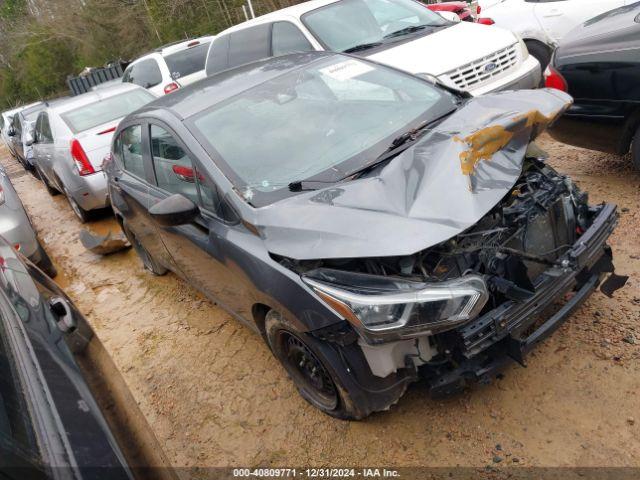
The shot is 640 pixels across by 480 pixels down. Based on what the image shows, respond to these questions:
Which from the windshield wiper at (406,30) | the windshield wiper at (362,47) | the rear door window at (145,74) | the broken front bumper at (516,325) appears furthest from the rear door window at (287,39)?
the broken front bumper at (516,325)

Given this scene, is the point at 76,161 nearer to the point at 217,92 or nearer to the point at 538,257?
the point at 217,92

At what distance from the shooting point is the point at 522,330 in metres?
2.26

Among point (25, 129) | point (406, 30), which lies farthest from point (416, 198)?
point (25, 129)

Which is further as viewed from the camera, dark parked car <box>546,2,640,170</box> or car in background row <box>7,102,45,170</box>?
car in background row <box>7,102,45,170</box>

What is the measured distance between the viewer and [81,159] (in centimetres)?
639

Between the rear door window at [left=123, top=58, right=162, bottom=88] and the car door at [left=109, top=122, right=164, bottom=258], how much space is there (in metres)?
5.63

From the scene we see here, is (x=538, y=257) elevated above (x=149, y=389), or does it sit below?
above

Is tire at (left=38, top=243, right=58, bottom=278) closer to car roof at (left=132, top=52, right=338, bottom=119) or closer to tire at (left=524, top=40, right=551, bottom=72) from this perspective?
car roof at (left=132, top=52, right=338, bottom=119)

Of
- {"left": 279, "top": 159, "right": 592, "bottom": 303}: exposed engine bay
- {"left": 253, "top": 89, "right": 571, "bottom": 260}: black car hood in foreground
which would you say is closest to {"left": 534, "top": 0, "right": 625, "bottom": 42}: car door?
{"left": 253, "top": 89, "right": 571, "bottom": 260}: black car hood in foreground

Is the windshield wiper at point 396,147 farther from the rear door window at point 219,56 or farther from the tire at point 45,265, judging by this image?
the rear door window at point 219,56

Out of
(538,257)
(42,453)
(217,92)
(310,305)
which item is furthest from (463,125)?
(42,453)

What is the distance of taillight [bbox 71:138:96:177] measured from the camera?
6.37m

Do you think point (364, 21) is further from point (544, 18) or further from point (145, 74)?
point (145, 74)

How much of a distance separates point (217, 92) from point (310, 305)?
1.82 metres
